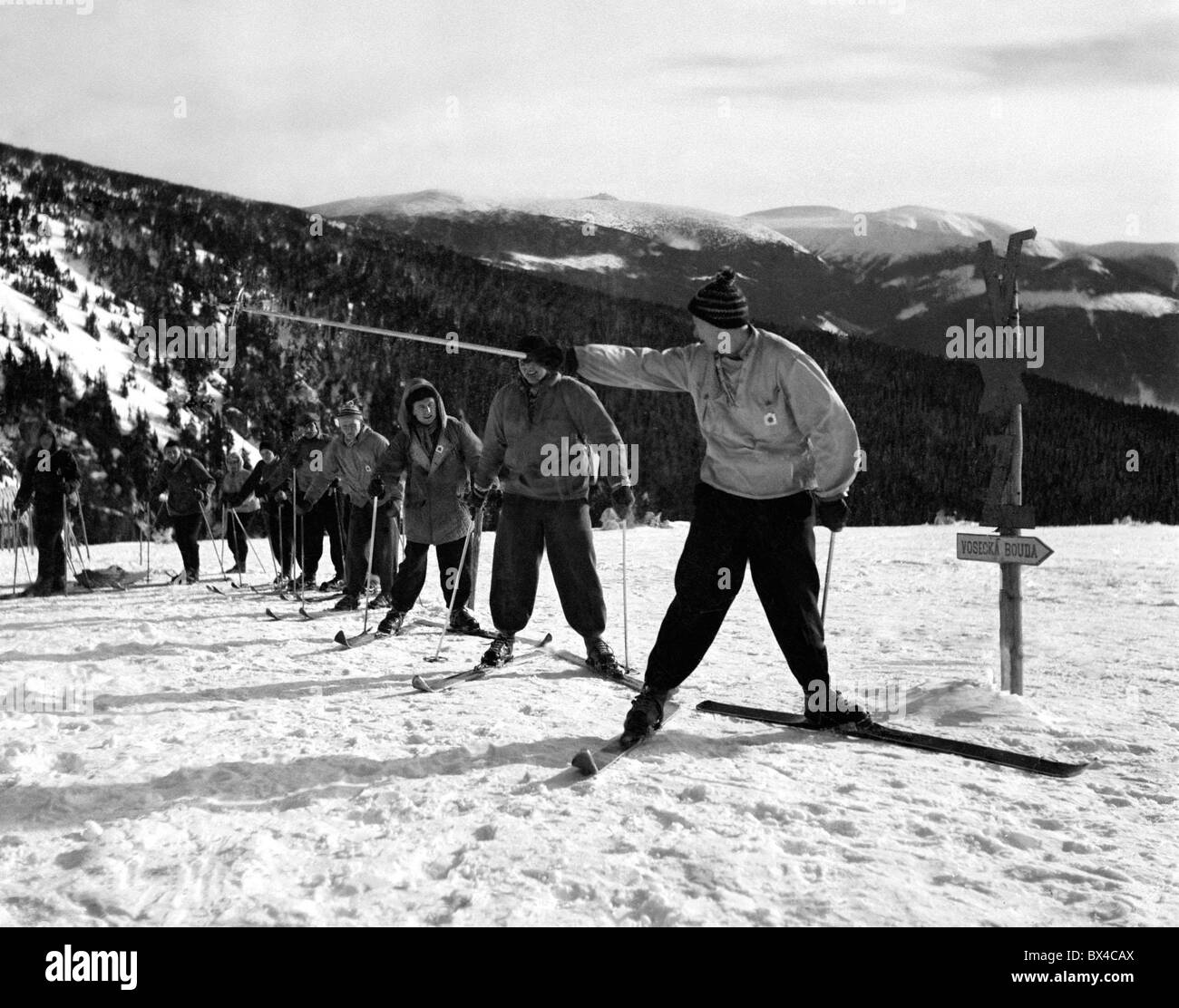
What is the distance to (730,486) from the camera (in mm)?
3904

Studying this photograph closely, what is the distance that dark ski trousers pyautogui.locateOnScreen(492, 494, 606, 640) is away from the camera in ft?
18.1

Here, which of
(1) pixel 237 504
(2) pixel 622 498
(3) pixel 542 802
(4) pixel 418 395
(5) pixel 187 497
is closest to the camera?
(3) pixel 542 802

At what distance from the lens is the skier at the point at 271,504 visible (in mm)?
10539

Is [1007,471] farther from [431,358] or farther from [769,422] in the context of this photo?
[431,358]

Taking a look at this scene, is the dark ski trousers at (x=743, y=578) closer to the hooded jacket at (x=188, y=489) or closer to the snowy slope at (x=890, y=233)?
the hooded jacket at (x=188, y=489)

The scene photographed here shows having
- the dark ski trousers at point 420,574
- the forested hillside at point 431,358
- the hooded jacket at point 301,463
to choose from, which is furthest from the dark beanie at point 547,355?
the forested hillside at point 431,358

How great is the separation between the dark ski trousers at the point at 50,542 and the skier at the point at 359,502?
3480 millimetres

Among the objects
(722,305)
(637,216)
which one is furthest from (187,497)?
(637,216)

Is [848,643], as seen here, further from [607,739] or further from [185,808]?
[185,808]

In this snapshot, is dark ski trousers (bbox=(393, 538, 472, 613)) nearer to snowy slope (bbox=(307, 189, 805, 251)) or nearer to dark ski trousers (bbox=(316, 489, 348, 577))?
dark ski trousers (bbox=(316, 489, 348, 577))

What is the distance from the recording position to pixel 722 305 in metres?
3.81

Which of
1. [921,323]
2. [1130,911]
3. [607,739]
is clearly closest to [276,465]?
[607,739]

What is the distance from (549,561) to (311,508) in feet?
16.7
